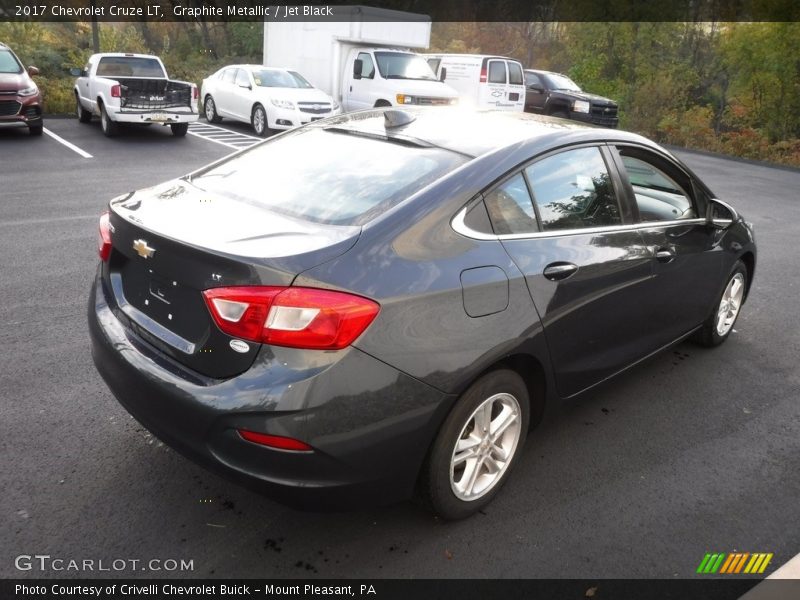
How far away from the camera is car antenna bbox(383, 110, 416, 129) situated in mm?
3578

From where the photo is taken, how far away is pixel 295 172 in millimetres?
3301

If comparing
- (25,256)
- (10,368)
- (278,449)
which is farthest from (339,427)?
(25,256)

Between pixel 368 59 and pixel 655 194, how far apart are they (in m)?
14.0

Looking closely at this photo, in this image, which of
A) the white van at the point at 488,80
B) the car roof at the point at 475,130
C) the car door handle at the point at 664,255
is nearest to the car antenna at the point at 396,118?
the car roof at the point at 475,130

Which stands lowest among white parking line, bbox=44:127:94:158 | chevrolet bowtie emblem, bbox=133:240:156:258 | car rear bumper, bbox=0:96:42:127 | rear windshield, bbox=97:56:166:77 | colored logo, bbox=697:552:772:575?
white parking line, bbox=44:127:94:158

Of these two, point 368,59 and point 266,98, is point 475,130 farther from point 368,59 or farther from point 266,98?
point 368,59

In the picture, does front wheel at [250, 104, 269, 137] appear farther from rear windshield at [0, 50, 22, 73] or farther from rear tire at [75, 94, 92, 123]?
rear windshield at [0, 50, 22, 73]

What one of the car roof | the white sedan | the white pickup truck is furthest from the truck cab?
the car roof

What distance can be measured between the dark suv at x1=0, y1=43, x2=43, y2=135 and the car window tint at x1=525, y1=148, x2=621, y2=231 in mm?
11956

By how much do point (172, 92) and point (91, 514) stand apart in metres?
12.0

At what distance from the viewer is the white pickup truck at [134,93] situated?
1320 centimetres

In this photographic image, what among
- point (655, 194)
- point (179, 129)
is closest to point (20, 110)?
point (179, 129)

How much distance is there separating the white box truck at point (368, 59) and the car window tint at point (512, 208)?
43.6ft

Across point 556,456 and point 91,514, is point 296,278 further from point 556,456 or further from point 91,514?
point 556,456
